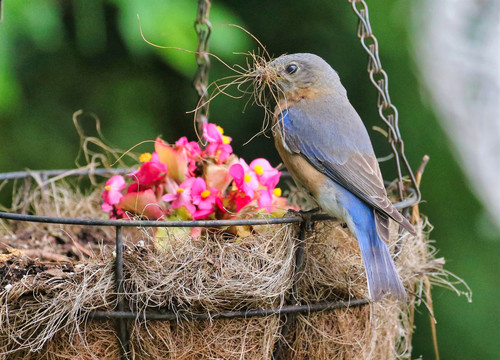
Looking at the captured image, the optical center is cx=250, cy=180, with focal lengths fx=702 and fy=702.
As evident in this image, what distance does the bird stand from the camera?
204 cm

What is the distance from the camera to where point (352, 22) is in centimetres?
382

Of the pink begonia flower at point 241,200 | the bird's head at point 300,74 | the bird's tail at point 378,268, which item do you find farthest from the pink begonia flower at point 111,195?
the bird's tail at point 378,268

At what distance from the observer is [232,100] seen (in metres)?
3.90

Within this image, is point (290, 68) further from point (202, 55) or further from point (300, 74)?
point (202, 55)

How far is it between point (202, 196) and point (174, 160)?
0.27 metres

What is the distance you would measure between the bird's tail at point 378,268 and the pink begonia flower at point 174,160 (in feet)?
2.19

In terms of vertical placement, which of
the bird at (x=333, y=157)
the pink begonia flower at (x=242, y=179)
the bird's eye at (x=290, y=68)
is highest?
the bird's eye at (x=290, y=68)

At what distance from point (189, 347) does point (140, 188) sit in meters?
0.76

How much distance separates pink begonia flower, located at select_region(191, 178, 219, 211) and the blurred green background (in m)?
1.14

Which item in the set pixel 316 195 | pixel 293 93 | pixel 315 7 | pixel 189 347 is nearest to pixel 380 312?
pixel 316 195

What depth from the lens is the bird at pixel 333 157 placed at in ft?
6.68

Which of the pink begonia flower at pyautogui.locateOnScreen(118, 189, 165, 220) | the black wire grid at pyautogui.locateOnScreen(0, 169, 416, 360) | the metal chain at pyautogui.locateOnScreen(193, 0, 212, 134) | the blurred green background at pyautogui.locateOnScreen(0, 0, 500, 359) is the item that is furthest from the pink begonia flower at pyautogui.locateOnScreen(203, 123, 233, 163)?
the blurred green background at pyautogui.locateOnScreen(0, 0, 500, 359)

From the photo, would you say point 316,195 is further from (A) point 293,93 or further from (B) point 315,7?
(B) point 315,7

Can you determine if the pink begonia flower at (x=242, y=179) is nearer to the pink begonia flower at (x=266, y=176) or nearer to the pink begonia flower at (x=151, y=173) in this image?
the pink begonia flower at (x=266, y=176)
